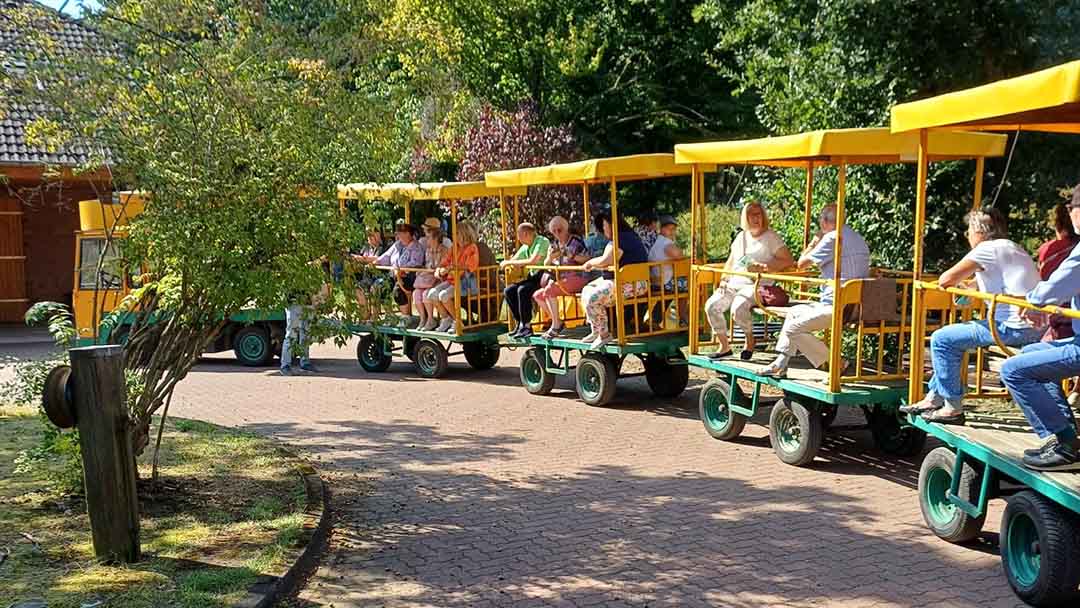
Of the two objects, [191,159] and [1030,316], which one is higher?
[191,159]

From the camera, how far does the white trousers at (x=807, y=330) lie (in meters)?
8.82

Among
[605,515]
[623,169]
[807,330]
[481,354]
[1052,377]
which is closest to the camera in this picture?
[1052,377]

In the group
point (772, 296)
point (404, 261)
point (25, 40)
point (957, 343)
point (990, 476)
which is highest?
point (25, 40)

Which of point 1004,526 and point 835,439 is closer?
point 1004,526

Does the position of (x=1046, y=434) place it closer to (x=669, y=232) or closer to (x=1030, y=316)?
(x=1030, y=316)

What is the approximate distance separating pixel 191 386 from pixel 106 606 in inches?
349

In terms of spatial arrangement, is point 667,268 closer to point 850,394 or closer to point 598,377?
point 598,377

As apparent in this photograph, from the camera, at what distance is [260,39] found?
25.3 ft

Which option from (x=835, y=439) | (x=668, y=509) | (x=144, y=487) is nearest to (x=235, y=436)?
(x=144, y=487)

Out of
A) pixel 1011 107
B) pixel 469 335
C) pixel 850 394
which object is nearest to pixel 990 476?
pixel 850 394

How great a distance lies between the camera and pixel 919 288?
733 cm

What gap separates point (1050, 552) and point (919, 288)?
7.42ft

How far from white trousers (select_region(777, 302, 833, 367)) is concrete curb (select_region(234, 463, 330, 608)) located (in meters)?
3.92

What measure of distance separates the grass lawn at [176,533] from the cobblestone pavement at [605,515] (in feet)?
1.37
